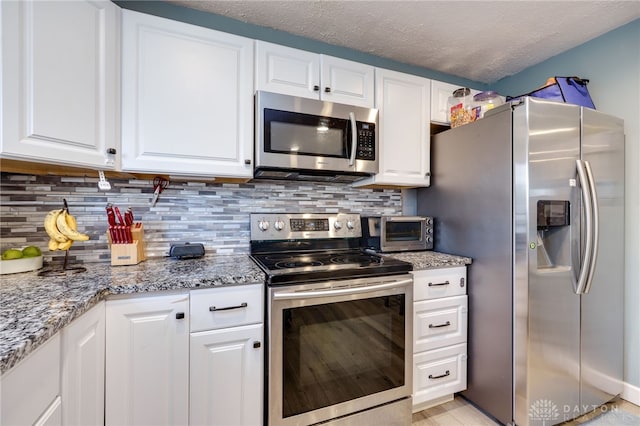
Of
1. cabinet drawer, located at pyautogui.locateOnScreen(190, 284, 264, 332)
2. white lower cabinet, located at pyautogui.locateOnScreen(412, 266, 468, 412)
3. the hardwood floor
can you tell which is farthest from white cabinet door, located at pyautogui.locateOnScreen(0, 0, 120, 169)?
the hardwood floor

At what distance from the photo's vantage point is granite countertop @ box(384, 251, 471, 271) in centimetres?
168

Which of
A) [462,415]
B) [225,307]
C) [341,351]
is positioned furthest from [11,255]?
[462,415]

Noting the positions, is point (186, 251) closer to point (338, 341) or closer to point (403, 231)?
point (338, 341)

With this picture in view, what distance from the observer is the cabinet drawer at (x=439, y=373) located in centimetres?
167

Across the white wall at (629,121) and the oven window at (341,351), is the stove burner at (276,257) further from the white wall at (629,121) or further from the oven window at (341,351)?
the white wall at (629,121)

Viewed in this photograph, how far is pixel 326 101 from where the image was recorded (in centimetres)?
170

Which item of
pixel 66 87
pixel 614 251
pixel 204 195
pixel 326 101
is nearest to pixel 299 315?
pixel 204 195

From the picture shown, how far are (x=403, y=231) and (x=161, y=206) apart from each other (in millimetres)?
1631

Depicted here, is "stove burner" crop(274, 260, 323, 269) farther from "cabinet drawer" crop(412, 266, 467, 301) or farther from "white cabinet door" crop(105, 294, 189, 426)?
"cabinet drawer" crop(412, 266, 467, 301)

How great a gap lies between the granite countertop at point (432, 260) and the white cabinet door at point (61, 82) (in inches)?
67.7

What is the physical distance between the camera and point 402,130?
1974mm

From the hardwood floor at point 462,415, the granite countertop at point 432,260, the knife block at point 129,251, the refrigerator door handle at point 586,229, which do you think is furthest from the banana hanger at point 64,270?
the refrigerator door handle at point 586,229

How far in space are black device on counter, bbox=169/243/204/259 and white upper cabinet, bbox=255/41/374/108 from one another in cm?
100

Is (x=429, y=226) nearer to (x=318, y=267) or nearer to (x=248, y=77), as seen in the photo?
(x=318, y=267)
